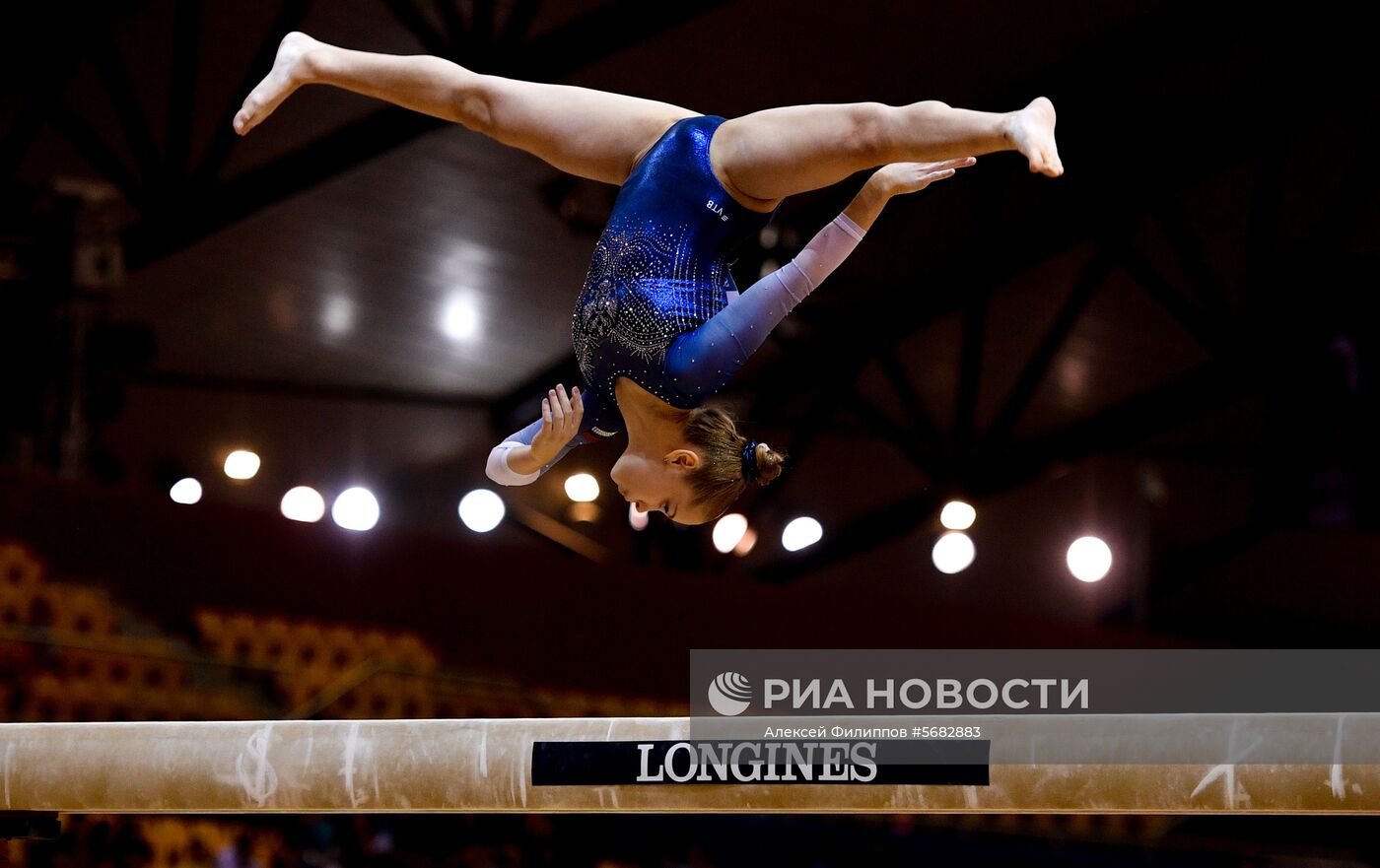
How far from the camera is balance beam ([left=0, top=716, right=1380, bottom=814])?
3.22 meters

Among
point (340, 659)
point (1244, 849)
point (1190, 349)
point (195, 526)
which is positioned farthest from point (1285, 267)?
point (195, 526)

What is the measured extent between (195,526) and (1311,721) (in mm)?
9584

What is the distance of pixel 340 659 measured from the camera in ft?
37.3

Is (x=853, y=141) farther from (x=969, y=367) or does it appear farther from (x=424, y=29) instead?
(x=969, y=367)

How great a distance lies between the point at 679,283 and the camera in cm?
362

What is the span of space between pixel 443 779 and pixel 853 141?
172 centimetres

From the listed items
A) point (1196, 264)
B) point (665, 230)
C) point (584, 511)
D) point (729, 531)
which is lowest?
point (665, 230)

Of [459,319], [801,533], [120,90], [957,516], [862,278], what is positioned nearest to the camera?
[120,90]

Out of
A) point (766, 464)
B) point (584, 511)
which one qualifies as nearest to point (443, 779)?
point (766, 464)

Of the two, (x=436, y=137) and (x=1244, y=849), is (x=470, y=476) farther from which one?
(x=1244, y=849)

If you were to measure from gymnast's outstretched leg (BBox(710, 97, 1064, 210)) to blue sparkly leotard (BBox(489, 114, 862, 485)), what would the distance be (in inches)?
3.5

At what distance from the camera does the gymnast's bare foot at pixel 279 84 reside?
361 cm

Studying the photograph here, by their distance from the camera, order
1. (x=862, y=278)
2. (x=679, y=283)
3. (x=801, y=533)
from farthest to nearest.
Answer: (x=801, y=533) < (x=862, y=278) < (x=679, y=283)

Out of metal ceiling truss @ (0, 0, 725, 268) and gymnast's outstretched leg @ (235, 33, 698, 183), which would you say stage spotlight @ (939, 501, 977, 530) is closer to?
metal ceiling truss @ (0, 0, 725, 268)
